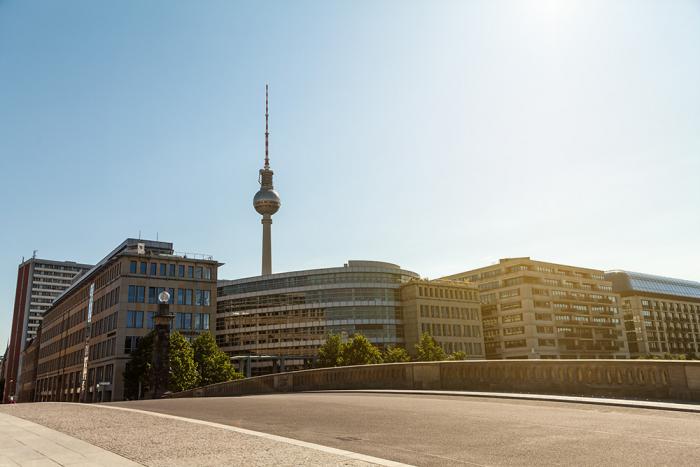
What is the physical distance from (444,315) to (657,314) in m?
87.3

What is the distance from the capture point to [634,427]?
35.1 feet

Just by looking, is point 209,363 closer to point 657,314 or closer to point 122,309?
point 122,309

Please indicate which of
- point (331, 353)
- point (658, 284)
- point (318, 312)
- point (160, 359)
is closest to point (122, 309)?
point (331, 353)

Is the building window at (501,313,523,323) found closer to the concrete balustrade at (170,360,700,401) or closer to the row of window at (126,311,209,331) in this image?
the row of window at (126,311,209,331)

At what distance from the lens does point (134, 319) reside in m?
82.4

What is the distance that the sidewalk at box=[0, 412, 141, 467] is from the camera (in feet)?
24.9

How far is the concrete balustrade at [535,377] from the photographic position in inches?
621

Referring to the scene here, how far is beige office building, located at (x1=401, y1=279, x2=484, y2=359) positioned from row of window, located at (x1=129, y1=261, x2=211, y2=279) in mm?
38974

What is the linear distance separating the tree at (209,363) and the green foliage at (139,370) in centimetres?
541

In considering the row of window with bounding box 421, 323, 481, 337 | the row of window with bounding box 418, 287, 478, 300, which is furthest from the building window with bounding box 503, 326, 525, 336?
the row of window with bounding box 418, 287, 478, 300

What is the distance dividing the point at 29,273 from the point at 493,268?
A: 164m

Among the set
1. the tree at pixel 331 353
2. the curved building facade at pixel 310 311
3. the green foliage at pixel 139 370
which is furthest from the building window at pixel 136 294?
the tree at pixel 331 353

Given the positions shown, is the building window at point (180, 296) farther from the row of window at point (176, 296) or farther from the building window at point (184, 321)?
the building window at point (184, 321)

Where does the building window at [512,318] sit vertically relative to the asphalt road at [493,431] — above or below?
above
